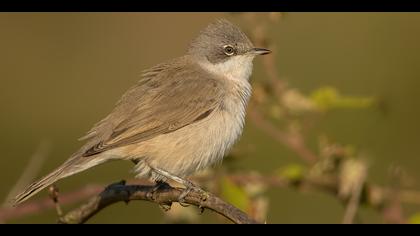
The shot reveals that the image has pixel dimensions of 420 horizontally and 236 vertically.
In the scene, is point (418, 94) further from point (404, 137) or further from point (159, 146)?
point (159, 146)

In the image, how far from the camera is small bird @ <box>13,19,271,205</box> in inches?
196

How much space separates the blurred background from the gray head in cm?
154

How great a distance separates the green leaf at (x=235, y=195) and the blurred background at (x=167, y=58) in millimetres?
2193

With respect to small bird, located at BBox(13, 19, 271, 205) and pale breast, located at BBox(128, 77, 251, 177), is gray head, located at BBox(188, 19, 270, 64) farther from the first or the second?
pale breast, located at BBox(128, 77, 251, 177)

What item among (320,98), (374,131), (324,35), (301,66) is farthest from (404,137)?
(320,98)

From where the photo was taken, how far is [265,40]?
556cm

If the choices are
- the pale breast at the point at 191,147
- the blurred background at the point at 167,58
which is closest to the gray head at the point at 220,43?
the pale breast at the point at 191,147

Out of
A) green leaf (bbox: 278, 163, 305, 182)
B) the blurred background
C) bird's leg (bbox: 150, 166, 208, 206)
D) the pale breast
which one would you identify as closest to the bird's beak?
the pale breast

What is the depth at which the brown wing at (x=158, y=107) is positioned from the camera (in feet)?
16.5

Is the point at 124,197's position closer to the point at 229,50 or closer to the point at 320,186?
the point at 320,186

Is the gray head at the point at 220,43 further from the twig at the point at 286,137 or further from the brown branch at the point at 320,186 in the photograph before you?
the brown branch at the point at 320,186

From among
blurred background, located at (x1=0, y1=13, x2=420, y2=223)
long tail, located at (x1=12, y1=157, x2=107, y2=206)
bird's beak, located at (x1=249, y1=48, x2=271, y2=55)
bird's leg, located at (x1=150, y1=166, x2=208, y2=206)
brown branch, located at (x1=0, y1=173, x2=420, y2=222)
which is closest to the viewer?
bird's leg, located at (x1=150, y1=166, x2=208, y2=206)

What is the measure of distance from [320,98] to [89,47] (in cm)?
582

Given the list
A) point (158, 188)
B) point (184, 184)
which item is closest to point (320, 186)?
point (184, 184)
